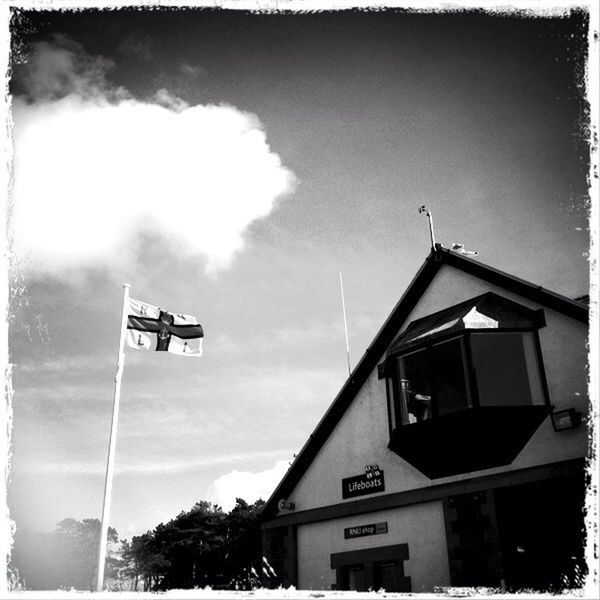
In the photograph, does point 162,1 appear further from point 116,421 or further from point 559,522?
point 559,522

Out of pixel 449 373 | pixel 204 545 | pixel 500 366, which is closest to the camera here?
pixel 500 366

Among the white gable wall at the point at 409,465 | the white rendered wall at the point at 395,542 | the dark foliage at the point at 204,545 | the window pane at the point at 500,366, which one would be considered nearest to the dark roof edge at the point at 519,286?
the white gable wall at the point at 409,465

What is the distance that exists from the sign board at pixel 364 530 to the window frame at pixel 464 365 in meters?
2.42

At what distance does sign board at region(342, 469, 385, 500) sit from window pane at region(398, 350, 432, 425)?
175cm

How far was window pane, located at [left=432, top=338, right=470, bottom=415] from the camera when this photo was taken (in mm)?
13547

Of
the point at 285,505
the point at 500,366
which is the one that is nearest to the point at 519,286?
the point at 500,366

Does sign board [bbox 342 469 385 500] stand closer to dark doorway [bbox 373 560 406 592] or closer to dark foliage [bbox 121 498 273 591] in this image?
dark doorway [bbox 373 560 406 592]

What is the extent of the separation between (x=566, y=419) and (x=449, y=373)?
3.17 meters

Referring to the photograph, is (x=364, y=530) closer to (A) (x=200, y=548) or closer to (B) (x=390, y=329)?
(B) (x=390, y=329)

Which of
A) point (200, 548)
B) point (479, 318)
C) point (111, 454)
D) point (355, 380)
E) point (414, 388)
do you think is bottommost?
point (200, 548)

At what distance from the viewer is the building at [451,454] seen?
11.7 meters

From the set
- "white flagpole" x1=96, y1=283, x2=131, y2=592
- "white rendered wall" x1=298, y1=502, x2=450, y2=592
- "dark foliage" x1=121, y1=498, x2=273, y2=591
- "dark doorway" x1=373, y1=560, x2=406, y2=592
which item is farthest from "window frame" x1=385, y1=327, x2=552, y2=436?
"dark foliage" x1=121, y1=498, x2=273, y2=591

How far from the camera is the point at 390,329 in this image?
1571 cm

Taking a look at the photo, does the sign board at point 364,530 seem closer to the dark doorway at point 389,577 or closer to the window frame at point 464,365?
the dark doorway at point 389,577
